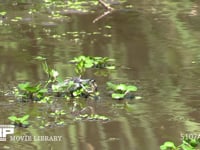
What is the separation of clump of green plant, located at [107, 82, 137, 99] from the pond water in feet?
0.15

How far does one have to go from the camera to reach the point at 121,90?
450cm

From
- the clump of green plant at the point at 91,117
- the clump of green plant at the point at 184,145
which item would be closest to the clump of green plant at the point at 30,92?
the clump of green plant at the point at 91,117

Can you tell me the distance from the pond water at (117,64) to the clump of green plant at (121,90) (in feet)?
0.15

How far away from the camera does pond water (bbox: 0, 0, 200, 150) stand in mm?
3871

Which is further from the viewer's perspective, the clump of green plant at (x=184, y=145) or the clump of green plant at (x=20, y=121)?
the clump of green plant at (x=20, y=121)

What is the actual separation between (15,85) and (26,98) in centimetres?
38

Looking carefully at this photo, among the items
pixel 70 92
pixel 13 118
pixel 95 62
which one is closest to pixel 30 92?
pixel 70 92

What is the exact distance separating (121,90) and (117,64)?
0.91 metres

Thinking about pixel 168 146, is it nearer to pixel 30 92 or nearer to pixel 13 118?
pixel 13 118

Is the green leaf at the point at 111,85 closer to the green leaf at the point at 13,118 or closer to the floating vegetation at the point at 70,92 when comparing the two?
the floating vegetation at the point at 70,92

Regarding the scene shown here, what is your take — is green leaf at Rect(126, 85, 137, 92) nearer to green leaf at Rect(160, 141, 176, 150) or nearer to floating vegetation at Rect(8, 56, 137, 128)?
floating vegetation at Rect(8, 56, 137, 128)

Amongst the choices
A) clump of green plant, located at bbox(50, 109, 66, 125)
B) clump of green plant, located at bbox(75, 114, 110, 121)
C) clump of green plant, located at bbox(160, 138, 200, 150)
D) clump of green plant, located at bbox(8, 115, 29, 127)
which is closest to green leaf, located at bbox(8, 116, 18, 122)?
clump of green plant, located at bbox(8, 115, 29, 127)

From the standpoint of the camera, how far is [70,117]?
4152 millimetres

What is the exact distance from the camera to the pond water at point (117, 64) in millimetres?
3871
